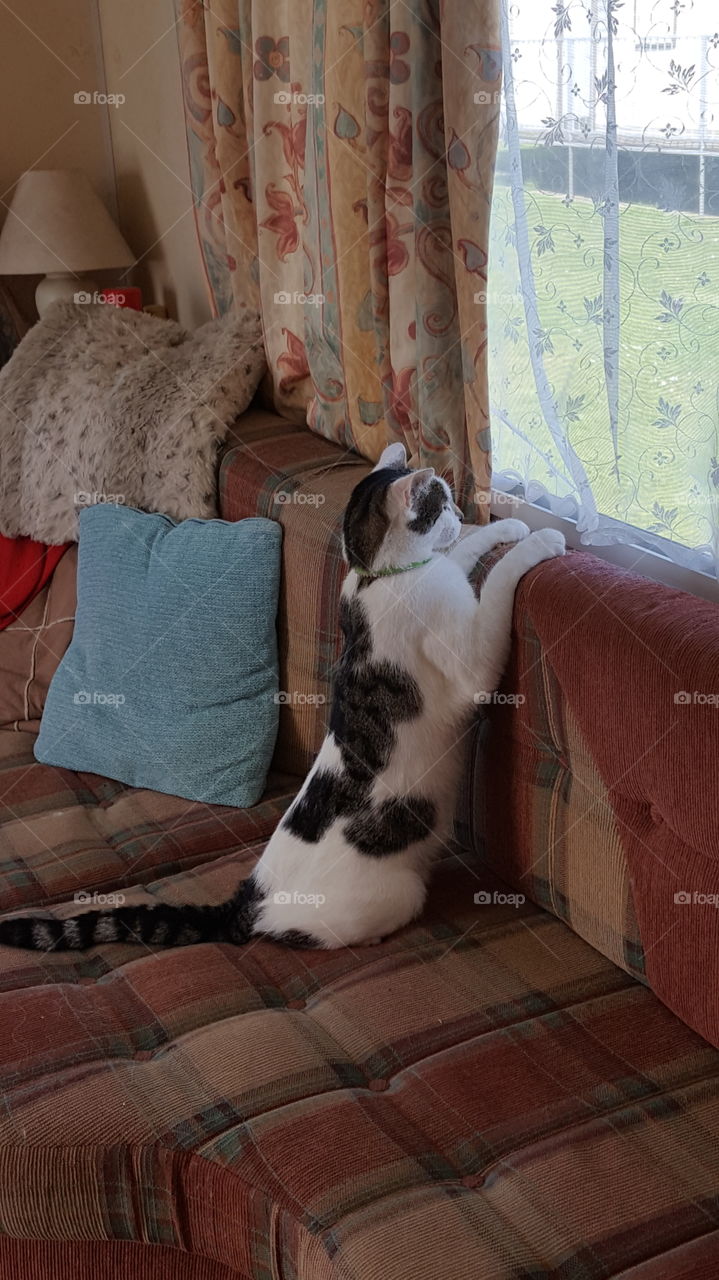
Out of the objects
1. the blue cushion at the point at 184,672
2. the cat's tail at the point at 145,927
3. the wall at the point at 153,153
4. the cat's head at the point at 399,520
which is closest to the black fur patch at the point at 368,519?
the cat's head at the point at 399,520

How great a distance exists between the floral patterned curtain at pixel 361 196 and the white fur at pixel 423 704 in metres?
0.26

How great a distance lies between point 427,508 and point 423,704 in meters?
0.28

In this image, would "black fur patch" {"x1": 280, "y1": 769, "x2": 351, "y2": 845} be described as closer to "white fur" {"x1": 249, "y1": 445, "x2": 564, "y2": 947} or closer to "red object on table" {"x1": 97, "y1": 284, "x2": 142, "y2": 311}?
"white fur" {"x1": 249, "y1": 445, "x2": 564, "y2": 947}

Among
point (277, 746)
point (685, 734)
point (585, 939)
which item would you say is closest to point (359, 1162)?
point (585, 939)

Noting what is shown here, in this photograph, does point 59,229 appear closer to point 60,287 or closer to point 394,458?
point 60,287

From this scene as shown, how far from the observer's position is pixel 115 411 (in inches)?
96.5

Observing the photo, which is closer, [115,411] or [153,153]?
[115,411]

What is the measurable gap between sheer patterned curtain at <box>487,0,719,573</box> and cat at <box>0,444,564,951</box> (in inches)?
6.6

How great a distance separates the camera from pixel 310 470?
2.19m

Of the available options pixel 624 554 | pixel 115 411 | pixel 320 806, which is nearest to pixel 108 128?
pixel 115 411

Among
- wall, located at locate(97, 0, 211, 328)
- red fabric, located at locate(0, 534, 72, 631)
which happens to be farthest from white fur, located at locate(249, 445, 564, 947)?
wall, located at locate(97, 0, 211, 328)

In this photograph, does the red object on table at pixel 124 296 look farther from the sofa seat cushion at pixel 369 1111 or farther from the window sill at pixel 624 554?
the sofa seat cushion at pixel 369 1111

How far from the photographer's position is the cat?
1637mm

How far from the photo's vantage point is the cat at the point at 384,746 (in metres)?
1.64
